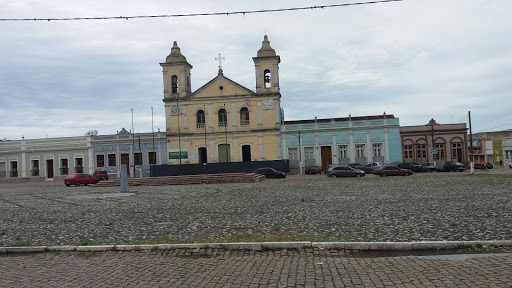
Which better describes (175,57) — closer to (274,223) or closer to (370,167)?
(370,167)

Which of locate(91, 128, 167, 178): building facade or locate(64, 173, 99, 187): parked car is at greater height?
locate(91, 128, 167, 178): building facade

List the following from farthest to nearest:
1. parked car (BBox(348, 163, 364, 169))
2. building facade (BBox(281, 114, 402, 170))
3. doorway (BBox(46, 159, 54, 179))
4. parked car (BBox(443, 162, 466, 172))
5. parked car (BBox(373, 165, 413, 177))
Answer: doorway (BBox(46, 159, 54, 179)), building facade (BBox(281, 114, 402, 170)), parked car (BBox(348, 163, 364, 169)), parked car (BBox(443, 162, 466, 172)), parked car (BBox(373, 165, 413, 177))

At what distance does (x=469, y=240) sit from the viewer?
8242mm

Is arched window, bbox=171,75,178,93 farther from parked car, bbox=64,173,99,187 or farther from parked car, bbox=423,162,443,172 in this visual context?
parked car, bbox=423,162,443,172

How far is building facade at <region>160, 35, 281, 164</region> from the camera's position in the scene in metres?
51.4

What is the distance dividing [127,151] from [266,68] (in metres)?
21.0

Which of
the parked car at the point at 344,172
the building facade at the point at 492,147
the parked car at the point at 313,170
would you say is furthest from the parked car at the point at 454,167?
the building facade at the point at 492,147

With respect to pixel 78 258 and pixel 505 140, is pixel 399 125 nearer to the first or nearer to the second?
pixel 505 140

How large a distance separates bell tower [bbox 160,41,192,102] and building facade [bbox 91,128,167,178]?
18.9 feet

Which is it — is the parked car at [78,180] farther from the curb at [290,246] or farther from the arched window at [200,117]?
the curb at [290,246]

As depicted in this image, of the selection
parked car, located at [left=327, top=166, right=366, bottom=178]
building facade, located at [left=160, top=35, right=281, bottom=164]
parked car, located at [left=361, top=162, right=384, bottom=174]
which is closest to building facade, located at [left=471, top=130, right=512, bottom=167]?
parked car, located at [left=361, top=162, right=384, bottom=174]

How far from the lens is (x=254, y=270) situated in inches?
266

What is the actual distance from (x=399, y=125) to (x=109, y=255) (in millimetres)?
47116

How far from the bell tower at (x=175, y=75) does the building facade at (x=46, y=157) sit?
12805 mm
